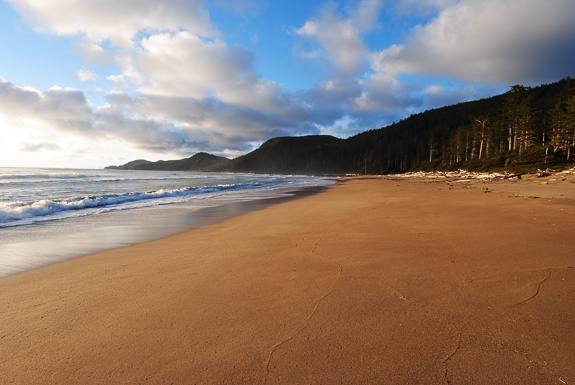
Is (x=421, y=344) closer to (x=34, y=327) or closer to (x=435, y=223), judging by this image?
(x=34, y=327)

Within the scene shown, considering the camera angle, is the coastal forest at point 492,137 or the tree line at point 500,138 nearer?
the tree line at point 500,138

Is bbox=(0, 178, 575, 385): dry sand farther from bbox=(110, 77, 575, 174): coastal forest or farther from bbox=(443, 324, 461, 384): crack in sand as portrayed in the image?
bbox=(110, 77, 575, 174): coastal forest

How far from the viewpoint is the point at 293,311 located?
243 cm

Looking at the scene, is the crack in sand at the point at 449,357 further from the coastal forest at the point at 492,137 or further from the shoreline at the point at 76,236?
the coastal forest at the point at 492,137

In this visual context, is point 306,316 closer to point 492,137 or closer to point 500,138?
point 492,137

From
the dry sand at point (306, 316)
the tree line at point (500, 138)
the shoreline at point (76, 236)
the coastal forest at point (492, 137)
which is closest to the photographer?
the dry sand at point (306, 316)

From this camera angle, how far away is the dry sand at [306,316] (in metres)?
1.71

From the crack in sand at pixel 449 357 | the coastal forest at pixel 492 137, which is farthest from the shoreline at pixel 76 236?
the coastal forest at pixel 492 137

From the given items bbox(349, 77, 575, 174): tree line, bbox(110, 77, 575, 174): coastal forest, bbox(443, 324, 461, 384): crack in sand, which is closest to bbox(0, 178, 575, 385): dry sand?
bbox(443, 324, 461, 384): crack in sand

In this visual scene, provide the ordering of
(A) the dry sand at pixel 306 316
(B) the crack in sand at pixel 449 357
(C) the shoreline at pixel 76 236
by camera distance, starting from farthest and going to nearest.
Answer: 1. (C) the shoreline at pixel 76 236
2. (A) the dry sand at pixel 306 316
3. (B) the crack in sand at pixel 449 357

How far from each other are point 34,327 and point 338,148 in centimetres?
17218

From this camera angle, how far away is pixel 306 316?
2.32 meters

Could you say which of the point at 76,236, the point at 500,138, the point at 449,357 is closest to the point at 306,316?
the point at 449,357

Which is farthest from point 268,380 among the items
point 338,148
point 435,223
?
point 338,148
